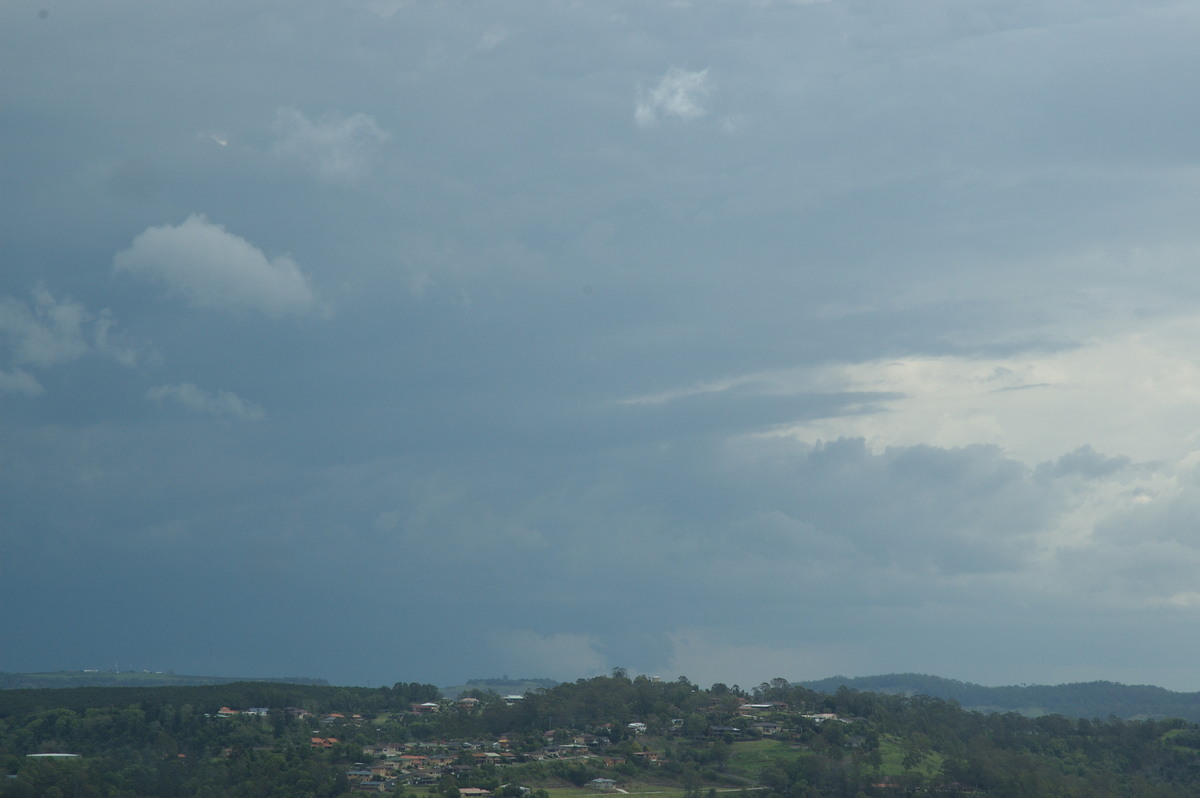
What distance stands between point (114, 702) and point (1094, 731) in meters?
156

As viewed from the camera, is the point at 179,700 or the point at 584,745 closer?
the point at 584,745

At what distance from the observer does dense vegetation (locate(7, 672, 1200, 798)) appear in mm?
119375

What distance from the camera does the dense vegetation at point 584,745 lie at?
11938cm

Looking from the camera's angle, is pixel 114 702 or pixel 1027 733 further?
pixel 1027 733

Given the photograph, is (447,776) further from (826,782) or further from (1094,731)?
(1094,731)

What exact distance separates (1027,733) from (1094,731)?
411 inches

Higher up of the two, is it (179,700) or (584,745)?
(179,700)

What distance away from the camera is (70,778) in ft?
363

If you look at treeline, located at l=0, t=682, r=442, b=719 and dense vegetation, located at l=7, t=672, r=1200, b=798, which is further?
treeline, located at l=0, t=682, r=442, b=719

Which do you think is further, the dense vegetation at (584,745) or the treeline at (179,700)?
the treeline at (179,700)

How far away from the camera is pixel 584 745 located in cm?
15200

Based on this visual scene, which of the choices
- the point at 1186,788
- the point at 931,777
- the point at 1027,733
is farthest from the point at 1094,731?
the point at 931,777

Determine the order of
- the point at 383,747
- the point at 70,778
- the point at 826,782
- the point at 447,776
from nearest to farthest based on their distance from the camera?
1. the point at 70,778
2. the point at 447,776
3. the point at 826,782
4. the point at 383,747

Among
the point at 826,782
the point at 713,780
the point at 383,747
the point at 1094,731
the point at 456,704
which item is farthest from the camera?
the point at 456,704
